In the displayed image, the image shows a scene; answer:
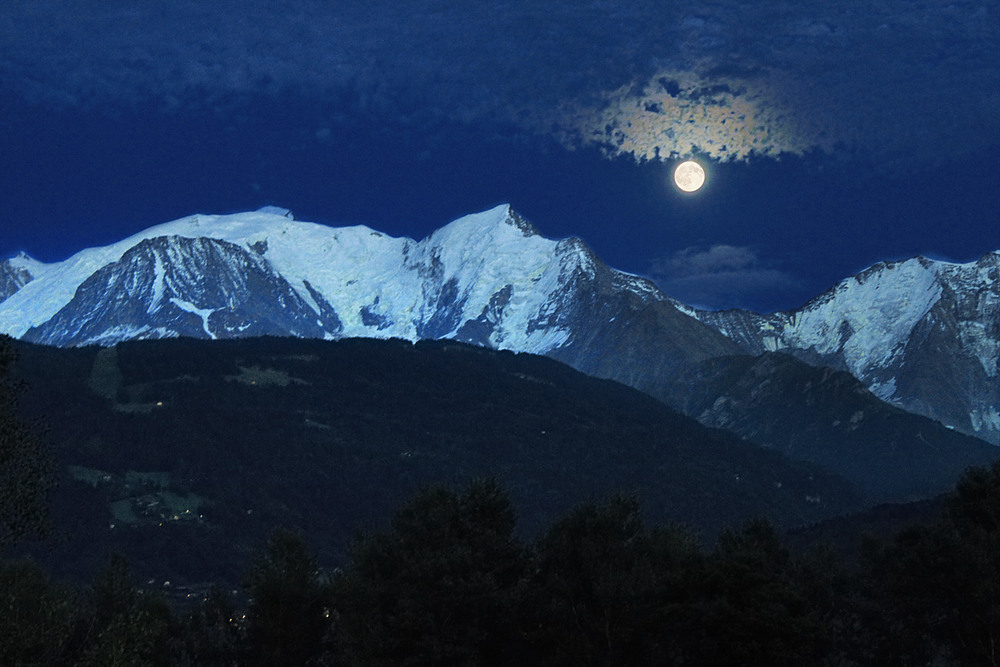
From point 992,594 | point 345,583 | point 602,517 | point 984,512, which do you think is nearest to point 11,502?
point 345,583

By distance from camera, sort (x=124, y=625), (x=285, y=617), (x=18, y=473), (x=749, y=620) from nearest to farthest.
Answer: (x=18, y=473)
(x=124, y=625)
(x=749, y=620)
(x=285, y=617)

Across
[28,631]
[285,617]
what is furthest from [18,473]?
[285,617]

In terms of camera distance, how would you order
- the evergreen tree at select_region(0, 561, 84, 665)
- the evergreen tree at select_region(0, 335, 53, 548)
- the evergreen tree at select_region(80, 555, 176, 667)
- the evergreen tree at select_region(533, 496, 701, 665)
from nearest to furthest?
1. the evergreen tree at select_region(0, 335, 53, 548)
2. the evergreen tree at select_region(0, 561, 84, 665)
3. the evergreen tree at select_region(80, 555, 176, 667)
4. the evergreen tree at select_region(533, 496, 701, 665)

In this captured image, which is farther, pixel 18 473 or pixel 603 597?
pixel 603 597

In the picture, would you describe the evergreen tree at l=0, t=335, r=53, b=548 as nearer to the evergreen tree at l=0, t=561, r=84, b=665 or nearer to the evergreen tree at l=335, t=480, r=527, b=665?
the evergreen tree at l=0, t=561, r=84, b=665

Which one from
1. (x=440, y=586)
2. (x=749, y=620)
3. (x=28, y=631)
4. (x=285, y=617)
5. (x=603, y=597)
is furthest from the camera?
(x=285, y=617)

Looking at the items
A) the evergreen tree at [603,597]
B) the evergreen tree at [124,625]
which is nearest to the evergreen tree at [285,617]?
the evergreen tree at [124,625]

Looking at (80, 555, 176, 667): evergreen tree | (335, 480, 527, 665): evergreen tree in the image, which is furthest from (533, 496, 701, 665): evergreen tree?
(80, 555, 176, 667): evergreen tree

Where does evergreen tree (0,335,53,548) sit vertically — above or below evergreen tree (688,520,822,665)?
above

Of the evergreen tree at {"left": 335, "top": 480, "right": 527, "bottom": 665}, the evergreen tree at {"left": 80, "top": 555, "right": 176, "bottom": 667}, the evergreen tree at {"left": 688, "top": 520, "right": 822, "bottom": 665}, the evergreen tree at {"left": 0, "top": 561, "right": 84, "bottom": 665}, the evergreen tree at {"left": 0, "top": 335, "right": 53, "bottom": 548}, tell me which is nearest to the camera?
the evergreen tree at {"left": 0, "top": 335, "right": 53, "bottom": 548}

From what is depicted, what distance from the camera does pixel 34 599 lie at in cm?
9900

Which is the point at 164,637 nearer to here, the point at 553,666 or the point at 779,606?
the point at 553,666

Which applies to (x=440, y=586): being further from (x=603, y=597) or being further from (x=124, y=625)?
(x=124, y=625)

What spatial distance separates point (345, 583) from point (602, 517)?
24.2m
